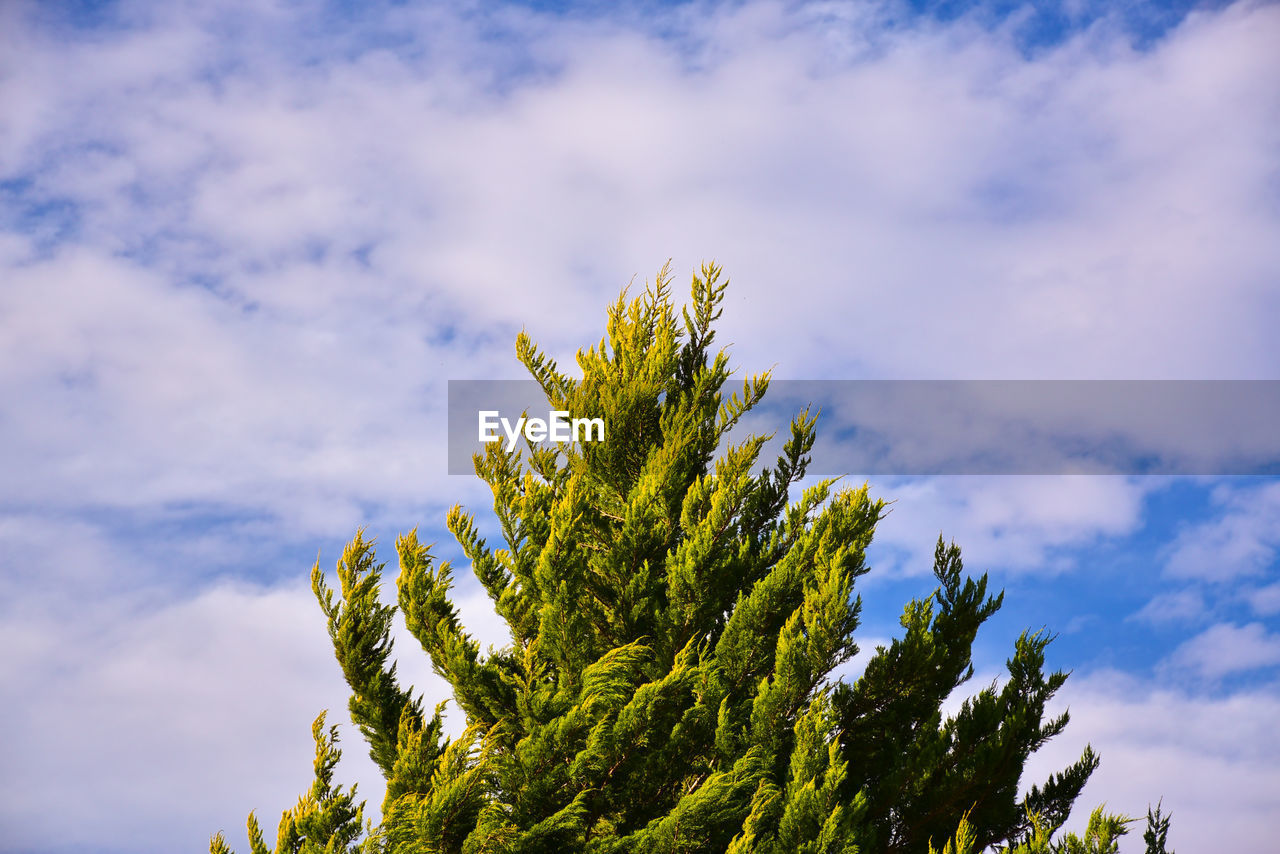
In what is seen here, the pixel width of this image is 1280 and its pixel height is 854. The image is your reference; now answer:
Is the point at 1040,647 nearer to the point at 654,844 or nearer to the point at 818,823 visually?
the point at 818,823

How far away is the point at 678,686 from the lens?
29.2ft

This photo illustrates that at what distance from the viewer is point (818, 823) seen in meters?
7.97

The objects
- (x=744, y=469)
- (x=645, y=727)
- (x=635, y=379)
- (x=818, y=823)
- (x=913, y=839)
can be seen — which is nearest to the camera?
(x=818, y=823)

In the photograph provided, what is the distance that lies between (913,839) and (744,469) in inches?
154

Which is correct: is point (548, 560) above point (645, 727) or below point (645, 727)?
above

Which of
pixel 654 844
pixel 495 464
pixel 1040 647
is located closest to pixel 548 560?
pixel 495 464

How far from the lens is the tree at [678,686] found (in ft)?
27.2

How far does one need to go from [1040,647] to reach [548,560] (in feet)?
17.3

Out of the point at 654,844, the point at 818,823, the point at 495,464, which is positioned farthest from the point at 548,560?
the point at 818,823

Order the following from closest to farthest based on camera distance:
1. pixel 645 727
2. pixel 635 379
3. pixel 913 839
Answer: pixel 645 727, pixel 913 839, pixel 635 379

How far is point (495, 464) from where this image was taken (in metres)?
10.5

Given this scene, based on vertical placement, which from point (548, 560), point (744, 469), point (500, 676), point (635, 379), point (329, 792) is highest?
point (635, 379)

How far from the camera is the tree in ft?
27.2

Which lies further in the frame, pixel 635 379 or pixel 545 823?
pixel 635 379
